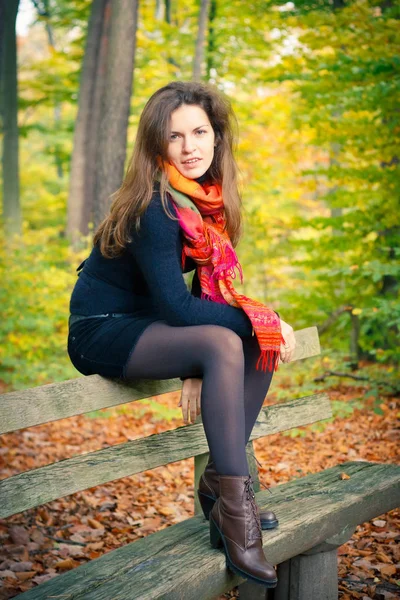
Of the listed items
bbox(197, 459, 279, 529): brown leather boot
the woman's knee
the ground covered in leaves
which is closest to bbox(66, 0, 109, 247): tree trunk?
the ground covered in leaves

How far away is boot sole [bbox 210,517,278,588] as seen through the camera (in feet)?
6.75

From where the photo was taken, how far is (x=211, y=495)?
2434 mm

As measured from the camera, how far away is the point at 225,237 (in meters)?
2.68

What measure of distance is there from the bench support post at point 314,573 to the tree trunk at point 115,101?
206 inches

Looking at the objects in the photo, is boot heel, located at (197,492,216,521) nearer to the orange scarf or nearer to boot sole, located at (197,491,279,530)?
boot sole, located at (197,491,279,530)

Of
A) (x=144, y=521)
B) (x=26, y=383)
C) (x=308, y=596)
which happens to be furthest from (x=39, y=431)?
(x=308, y=596)

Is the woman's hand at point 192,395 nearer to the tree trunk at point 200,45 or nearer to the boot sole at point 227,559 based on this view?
the boot sole at point 227,559

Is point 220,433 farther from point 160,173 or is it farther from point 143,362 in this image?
point 160,173

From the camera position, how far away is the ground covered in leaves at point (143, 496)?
3168mm

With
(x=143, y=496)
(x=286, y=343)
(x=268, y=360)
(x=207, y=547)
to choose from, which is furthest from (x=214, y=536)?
(x=143, y=496)

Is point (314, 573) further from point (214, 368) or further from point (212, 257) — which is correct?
point (212, 257)

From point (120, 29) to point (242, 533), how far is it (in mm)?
6436

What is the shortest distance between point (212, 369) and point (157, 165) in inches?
34.7

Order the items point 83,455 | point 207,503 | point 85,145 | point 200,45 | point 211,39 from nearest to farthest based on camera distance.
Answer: point 83,455
point 207,503
point 200,45
point 85,145
point 211,39
